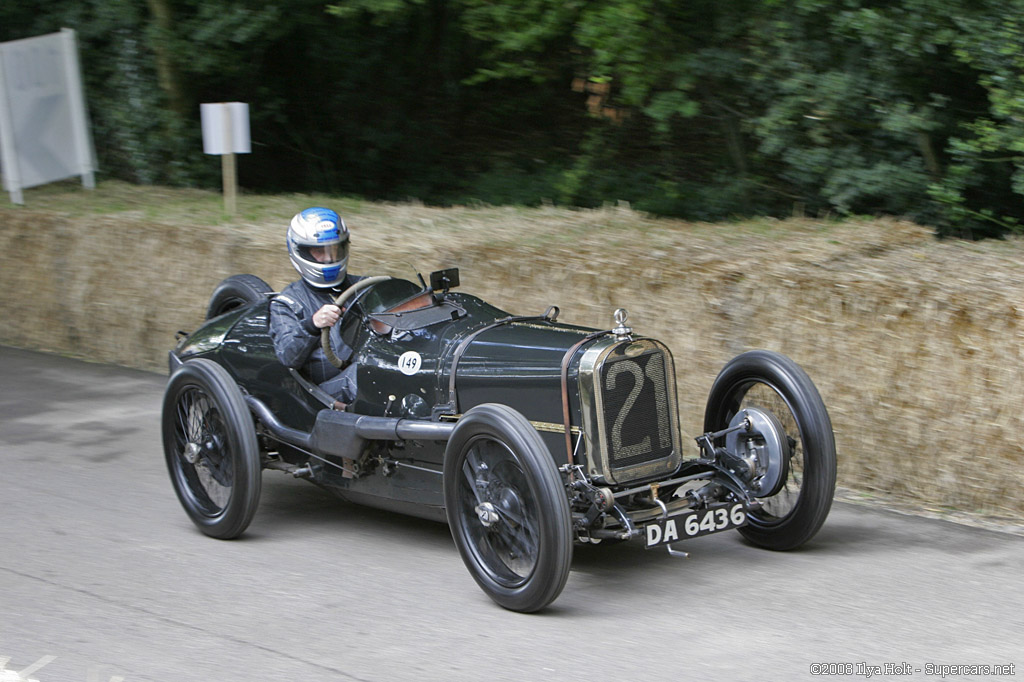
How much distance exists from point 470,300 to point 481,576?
1570 mm

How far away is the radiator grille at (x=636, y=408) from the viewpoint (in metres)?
4.78

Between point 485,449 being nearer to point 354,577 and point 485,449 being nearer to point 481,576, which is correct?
point 481,576

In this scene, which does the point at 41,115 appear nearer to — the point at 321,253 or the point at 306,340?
the point at 321,253

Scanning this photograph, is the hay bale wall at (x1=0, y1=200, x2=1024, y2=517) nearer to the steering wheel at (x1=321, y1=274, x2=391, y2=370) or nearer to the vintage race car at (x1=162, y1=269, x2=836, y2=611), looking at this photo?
the vintage race car at (x1=162, y1=269, x2=836, y2=611)

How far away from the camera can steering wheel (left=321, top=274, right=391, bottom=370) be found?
5.59 metres

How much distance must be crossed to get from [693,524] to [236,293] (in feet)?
12.3

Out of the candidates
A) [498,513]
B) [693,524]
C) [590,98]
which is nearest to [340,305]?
[498,513]

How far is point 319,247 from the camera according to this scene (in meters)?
5.82

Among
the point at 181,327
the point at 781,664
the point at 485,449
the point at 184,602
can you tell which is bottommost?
the point at 181,327

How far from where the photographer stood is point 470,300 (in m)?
5.66

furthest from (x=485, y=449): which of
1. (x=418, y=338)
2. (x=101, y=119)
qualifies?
(x=101, y=119)


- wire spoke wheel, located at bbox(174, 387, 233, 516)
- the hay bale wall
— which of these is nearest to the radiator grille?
the hay bale wall

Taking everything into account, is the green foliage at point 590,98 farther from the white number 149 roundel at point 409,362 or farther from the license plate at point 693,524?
the white number 149 roundel at point 409,362

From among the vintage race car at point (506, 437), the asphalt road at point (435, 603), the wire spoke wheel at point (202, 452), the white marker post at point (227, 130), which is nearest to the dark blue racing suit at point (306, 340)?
the vintage race car at point (506, 437)
